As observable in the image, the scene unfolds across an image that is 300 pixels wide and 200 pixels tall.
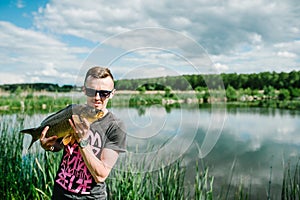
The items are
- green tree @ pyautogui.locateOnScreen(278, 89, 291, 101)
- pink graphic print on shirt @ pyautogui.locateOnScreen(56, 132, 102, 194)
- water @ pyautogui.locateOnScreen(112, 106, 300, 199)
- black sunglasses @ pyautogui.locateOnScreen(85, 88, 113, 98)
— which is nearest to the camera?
black sunglasses @ pyautogui.locateOnScreen(85, 88, 113, 98)

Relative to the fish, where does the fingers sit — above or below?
below

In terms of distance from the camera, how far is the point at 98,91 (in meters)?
1.36

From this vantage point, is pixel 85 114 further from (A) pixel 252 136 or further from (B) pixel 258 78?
(B) pixel 258 78

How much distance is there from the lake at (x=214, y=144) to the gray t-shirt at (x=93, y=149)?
1.15 ft

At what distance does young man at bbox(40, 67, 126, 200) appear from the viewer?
1.34 m

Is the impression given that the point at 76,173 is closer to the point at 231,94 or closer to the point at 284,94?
the point at 231,94

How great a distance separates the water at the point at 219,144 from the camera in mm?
2045

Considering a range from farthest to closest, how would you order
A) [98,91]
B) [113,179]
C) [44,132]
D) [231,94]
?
[231,94]
[113,179]
[44,132]
[98,91]

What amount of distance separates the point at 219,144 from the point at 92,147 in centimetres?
846

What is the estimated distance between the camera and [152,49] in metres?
1.76

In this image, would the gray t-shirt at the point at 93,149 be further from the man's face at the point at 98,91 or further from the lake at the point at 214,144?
the lake at the point at 214,144

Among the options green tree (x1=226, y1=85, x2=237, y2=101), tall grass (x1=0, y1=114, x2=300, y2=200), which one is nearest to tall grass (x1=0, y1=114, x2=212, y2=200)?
tall grass (x1=0, y1=114, x2=300, y2=200)

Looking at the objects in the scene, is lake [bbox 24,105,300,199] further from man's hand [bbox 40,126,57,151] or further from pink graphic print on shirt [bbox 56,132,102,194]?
man's hand [bbox 40,126,57,151]

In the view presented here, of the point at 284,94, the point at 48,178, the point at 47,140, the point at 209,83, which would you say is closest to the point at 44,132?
the point at 47,140
